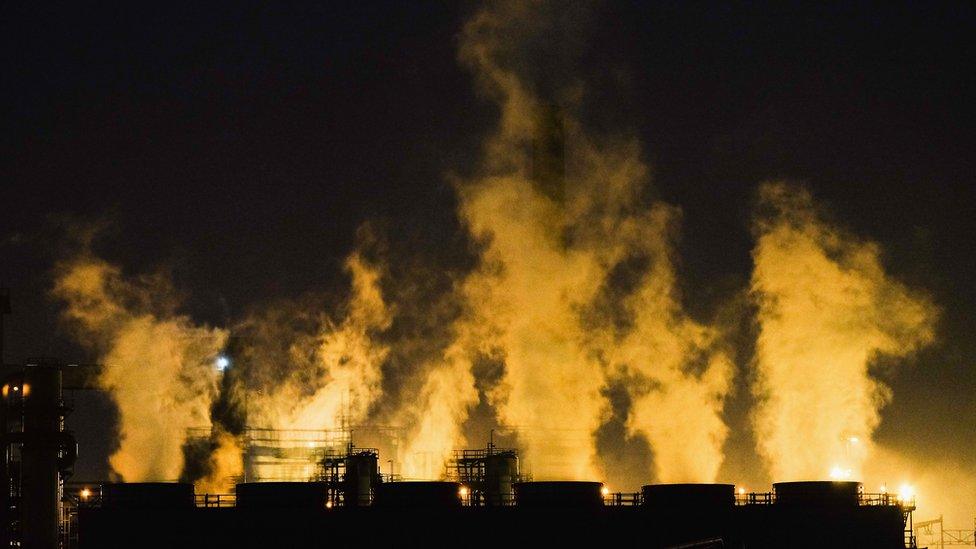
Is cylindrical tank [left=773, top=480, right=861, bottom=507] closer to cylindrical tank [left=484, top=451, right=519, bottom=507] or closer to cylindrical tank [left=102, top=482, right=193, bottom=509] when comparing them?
cylindrical tank [left=484, top=451, right=519, bottom=507]

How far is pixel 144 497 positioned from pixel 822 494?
2800 centimetres

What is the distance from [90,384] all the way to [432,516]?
25707 mm

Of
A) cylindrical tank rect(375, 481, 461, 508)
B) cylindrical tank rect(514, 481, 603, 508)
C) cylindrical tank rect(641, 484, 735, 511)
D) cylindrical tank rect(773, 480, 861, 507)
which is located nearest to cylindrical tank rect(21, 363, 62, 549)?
cylindrical tank rect(375, 481, 461, 508)

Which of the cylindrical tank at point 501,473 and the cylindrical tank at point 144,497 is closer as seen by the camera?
the cylindrical tank at point 144,497

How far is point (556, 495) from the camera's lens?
1853 inches

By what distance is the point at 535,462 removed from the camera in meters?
71.3

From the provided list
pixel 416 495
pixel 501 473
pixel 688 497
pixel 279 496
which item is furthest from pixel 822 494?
pixel 279 496

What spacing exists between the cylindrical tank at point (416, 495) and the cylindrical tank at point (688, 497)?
8.22m

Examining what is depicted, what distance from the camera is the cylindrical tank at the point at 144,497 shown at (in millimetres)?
45406

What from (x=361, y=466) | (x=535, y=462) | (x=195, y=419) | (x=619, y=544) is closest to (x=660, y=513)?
(x=619, y=544)

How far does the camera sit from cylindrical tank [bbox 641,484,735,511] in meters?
47.7

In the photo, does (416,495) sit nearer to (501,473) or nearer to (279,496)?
(279,496)

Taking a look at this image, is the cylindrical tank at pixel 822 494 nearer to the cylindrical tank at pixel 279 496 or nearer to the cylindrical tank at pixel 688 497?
the cylindrical tank at pixel 688 497

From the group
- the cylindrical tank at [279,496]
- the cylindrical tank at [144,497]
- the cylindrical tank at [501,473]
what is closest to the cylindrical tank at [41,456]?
the cylindrical tank at [144,497]
